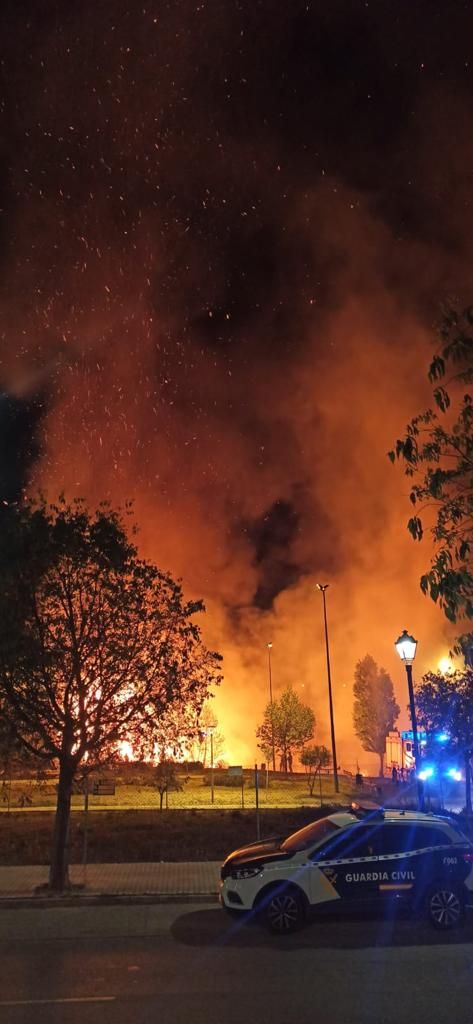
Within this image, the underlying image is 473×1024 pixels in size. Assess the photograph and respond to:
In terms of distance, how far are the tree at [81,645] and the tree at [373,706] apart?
54.8 metres

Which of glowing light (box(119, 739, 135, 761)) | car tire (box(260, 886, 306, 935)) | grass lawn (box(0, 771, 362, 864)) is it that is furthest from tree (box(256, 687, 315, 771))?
car tire (box(260, 886, 306, 935))

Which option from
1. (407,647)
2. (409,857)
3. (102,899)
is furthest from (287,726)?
(409,857)

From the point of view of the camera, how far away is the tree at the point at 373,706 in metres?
67.1

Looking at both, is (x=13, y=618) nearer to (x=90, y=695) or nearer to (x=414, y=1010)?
(x=90, y=695)

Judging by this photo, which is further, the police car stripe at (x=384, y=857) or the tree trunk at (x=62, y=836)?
the tree trunk at (x=62, y=836)

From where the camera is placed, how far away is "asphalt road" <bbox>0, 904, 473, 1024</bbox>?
6.94 m

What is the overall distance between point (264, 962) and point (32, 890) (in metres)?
6.42

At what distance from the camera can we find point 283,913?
10.4 meters

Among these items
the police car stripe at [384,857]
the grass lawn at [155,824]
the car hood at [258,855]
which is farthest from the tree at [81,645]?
the police car stripe at [384,857]

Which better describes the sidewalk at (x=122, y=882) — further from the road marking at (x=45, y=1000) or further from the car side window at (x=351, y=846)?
the road marking at (x=45, y=1000)

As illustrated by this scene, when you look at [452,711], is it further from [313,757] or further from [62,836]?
[313,757]

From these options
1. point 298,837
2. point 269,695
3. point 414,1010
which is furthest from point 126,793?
point 269,695

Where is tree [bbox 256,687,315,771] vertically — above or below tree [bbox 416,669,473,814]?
above

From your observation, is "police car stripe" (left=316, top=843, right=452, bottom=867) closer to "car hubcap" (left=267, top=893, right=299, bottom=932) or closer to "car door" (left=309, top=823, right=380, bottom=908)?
"car door" (left=309, top=823, right=380, bottom=908)
